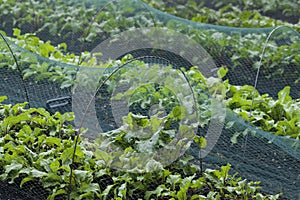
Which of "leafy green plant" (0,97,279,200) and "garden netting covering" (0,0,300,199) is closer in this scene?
"leafy green plant" (0,97,279,200)

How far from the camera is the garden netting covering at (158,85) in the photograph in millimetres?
3826

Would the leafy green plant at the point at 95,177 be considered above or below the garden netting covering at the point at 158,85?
below

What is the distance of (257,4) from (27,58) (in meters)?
4.50

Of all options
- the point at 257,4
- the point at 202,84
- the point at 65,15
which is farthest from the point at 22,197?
the point at 257,4

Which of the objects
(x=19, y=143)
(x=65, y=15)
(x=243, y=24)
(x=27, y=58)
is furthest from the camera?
(x=243, y=24)

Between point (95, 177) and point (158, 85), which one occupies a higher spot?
point (158, 85)

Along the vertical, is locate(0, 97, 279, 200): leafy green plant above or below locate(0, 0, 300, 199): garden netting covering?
below

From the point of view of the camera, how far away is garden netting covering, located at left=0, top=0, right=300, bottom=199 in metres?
3.83

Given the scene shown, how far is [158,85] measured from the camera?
4.13m

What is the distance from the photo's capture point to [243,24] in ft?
23.8

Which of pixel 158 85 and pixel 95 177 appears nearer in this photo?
pixel 95 177

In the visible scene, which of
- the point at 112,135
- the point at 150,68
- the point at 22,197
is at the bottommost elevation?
the point at 22,197

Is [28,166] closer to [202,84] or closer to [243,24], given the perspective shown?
[202,84]

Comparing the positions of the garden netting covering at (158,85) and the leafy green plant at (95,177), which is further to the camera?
the garden netting covering at (158,85)
